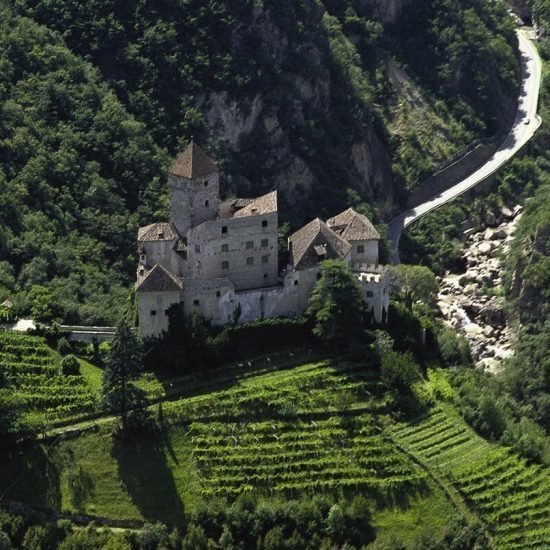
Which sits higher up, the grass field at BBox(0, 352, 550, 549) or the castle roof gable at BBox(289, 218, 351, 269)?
the castle roof gable at BBox(289, 218, 351, 269)

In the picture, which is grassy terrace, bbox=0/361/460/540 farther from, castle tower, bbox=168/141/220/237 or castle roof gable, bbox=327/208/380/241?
castle roof gable, bbox=327/208/380/241

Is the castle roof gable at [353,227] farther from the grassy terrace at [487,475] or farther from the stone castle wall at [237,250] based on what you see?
the grassy terrace at [487,475]

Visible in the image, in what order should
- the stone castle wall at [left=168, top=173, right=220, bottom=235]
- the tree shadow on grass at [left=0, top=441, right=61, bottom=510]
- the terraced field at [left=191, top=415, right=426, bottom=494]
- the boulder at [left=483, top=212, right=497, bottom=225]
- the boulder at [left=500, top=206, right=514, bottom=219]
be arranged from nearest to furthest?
the tree shadow on grass at [left=0, top=441, right=61, bottom=510] < the terraced field at [left=191, top=415, right=426, bottom=494] < the stone castle wall at [left=168, top=173, right=220, bottom=235] < the boulder at [left=483, top=212, right=497, bottom=225] < the boulder at [left=500, top=206, right=514, bottom=219]

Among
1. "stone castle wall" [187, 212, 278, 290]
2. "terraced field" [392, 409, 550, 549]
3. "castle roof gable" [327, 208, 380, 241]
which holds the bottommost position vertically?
"terraced field" [392, 409, 550, 549]

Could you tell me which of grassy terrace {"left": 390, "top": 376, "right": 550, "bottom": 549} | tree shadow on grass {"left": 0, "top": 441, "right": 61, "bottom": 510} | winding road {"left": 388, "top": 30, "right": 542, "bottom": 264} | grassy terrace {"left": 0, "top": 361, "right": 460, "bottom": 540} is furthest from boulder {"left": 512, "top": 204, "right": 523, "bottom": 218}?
tree shadow on grass {"left": 0, "top": 441, "right": 61, "bottom": 510}

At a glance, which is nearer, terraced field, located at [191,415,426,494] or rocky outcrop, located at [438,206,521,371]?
terraced field, located at [191,415,426,494]

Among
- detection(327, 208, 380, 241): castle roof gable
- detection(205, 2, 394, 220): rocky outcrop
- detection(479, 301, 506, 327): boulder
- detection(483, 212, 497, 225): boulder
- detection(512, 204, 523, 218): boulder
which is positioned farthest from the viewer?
detection(512, 204, 523, 218): boulder

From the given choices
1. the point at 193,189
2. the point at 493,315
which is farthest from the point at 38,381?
the point at 493,315
